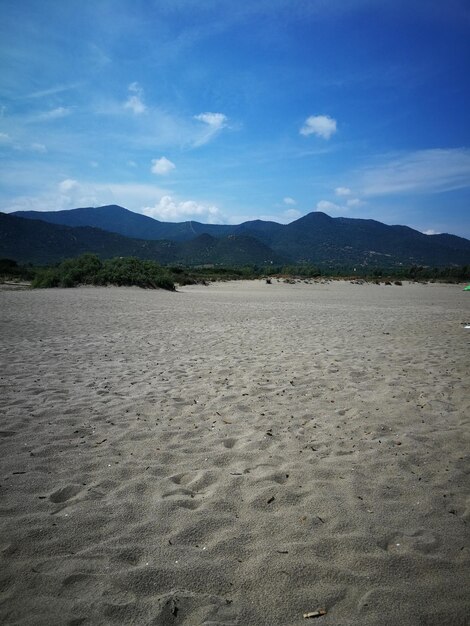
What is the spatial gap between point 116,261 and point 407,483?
33403mm

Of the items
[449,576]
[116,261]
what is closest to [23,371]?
[449,576]

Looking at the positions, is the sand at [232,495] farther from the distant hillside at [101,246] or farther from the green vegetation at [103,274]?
the distant hillside at [101,246]

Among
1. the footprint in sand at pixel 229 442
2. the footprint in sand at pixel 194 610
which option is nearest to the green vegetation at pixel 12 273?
the footprint in sand at pixel 229 442

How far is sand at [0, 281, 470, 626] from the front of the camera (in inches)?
82.3

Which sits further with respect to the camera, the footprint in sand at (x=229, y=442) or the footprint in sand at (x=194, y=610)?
the footprint in sand at (x=229, y=442)

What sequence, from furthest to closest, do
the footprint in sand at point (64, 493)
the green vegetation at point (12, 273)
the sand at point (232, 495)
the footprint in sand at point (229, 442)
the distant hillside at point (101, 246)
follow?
the distant hillside at point (101, 246) < the green vegetation at point (12, 273) < the footprint in sand at point (229, 442) < the footprint in sand at point (64, 493) < the sand at point (232, 495)

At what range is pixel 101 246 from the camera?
13600 cm

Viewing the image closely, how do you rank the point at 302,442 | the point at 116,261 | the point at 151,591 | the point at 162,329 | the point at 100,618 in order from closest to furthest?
the point at 100,618 → the point at 151,591 → the point at 302,442 → the point at 162,329 → the point at 116,261

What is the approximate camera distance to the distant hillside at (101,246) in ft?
364

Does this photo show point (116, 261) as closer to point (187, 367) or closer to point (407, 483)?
point (187, 367)

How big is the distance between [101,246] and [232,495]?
480ft

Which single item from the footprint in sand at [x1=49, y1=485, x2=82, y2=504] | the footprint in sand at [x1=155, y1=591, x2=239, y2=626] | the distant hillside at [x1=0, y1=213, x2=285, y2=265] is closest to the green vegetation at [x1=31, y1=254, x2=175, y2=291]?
the footprint in sand at [x1=49, y1=485, x2=82, y2=504]

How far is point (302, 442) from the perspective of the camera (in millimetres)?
4109

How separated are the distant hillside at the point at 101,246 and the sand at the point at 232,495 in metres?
110
